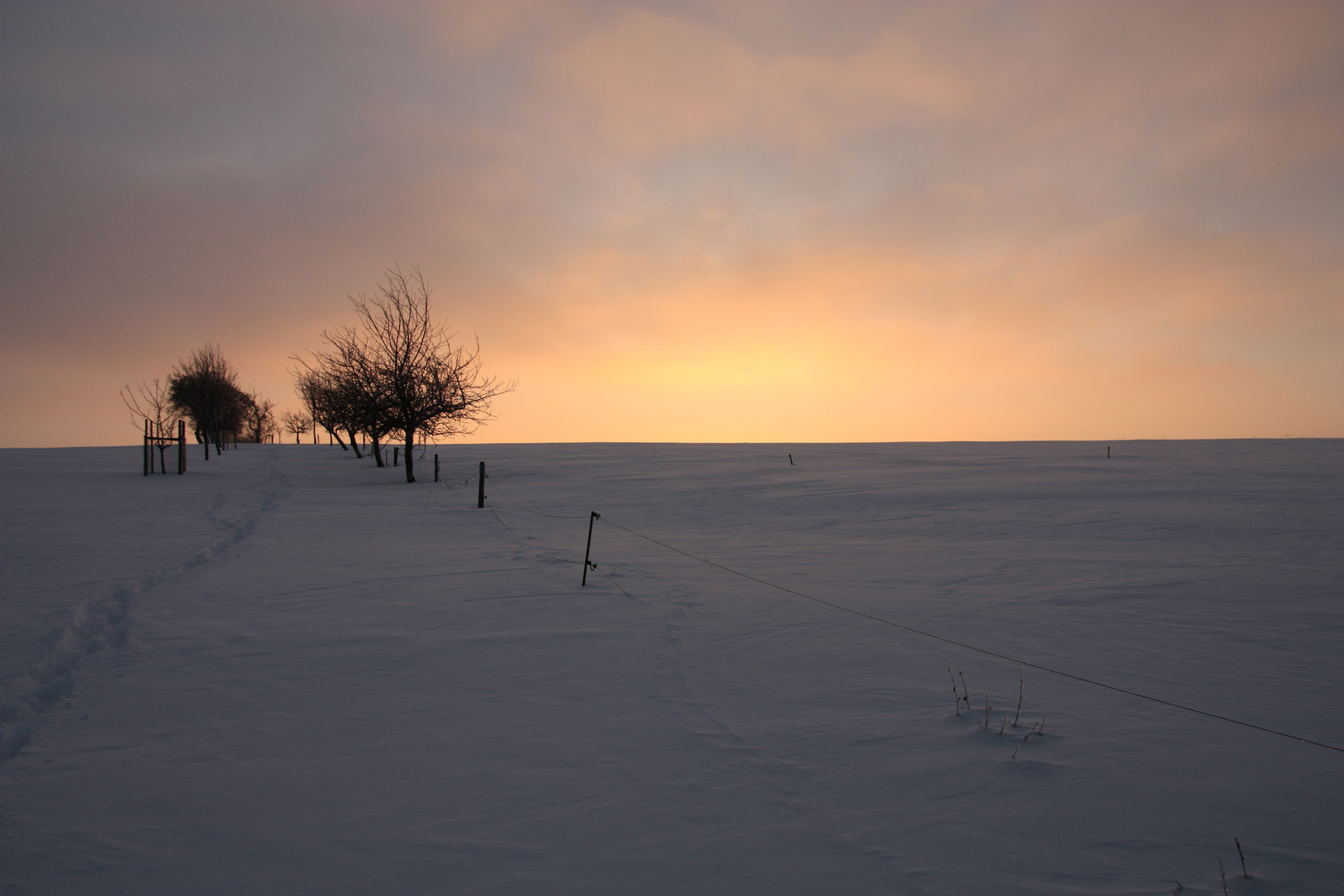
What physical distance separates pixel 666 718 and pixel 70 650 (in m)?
6.08

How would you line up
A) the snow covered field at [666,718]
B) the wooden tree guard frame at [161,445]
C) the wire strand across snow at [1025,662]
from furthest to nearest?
the wooden tree guard frame at [161,445] < the wire strand across snow at [1025,662] < the snow covered field at [666,718]

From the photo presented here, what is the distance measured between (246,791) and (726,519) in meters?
14.0

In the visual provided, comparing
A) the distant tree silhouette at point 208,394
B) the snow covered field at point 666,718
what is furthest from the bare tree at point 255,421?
the snow covered field at point 666,718

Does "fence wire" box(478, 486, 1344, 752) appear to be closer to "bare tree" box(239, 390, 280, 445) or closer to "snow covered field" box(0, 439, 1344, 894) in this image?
"snow covered field" box(0, 439, 1344, 894)

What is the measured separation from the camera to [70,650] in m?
7.16

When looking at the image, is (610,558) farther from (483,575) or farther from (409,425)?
(409,425)

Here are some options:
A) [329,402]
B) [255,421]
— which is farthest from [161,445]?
[255,421]

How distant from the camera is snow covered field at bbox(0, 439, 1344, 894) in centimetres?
374

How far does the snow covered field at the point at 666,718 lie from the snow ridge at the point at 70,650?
0.14 feet

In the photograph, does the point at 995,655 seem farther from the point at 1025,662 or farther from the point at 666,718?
the point at 666,718

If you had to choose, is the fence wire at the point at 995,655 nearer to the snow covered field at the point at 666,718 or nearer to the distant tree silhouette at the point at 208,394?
the snow covered field at the point at 666,718

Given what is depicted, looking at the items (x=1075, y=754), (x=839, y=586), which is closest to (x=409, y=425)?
(x=839, y=586)

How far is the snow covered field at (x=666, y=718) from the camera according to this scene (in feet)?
12.3

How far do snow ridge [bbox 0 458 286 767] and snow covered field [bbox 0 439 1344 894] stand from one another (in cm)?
4
